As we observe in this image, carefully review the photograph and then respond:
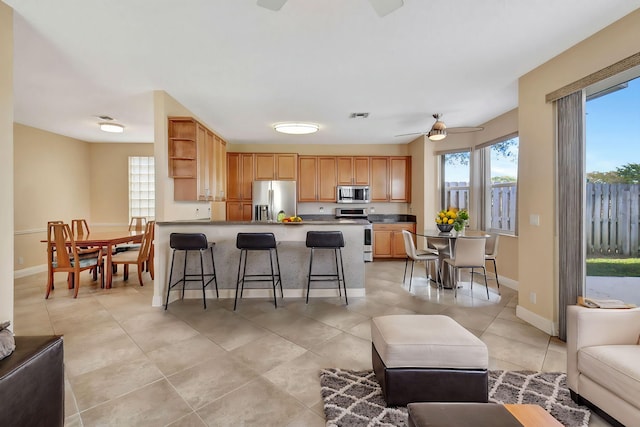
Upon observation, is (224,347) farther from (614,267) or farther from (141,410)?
(614,267)

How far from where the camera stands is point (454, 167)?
17.8 ft

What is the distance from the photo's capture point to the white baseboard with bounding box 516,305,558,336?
8.72ft

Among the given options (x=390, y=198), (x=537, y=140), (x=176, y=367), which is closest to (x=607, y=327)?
(x=537, y=140)

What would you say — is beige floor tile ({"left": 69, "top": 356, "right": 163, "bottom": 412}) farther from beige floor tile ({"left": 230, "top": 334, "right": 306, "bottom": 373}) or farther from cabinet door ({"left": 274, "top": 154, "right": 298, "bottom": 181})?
cabinet door ({"left": 274, "top": 154, "right": 298, "bottom": 181})

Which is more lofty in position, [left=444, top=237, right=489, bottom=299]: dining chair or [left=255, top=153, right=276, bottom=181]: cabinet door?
[left=255, top=153, right=276, bottom=181]: cabinet door

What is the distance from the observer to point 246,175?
245 inches

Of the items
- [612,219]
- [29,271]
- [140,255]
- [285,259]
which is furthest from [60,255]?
[612,219]

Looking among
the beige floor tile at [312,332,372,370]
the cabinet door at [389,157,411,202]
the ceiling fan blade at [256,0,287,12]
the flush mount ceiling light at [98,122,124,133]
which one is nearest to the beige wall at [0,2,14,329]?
the ceiling fan blade at [256,0,287,12]

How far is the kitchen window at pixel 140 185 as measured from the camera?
20.8 ft

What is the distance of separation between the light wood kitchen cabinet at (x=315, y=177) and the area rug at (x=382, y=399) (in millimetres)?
4577

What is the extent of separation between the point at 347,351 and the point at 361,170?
4.59m

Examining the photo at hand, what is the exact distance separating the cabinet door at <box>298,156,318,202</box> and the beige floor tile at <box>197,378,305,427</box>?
4713 millimetres

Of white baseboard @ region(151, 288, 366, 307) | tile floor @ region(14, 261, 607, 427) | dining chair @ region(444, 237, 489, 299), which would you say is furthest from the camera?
white baseboard @ region(151, 288, 366, 307)

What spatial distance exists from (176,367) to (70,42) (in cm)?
281
